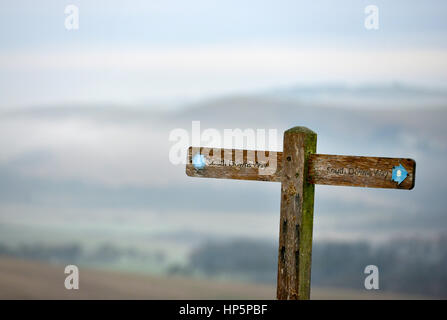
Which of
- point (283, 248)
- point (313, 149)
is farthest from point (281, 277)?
point (313, 149)

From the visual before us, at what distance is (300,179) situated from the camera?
7621 millimetres

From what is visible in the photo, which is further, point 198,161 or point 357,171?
point 198,161

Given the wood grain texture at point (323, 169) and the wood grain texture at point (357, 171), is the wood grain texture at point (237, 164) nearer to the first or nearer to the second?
the wood grain texture at point (323, 169)

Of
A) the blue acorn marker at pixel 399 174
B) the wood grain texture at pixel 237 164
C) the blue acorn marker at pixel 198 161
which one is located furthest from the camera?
the blue acorn marker at pixel 198 161

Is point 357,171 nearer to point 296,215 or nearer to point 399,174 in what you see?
point 399,174

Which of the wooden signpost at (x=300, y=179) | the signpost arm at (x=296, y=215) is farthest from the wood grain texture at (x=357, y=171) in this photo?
the signpost arm at (x=296, y=215)

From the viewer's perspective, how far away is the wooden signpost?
7.47 meters

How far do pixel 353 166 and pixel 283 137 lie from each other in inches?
33.9

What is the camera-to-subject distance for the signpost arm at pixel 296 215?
25.0 feet

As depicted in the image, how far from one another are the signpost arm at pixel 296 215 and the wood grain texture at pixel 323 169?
0.11 metres

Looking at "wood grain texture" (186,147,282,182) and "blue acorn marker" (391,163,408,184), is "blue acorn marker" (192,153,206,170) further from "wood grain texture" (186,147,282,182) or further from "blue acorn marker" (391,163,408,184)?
"blue acorn marker" (391,163,408,184)

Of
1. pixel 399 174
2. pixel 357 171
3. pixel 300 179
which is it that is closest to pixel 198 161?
pixel 300 179

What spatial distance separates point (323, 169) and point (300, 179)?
28 centimetres

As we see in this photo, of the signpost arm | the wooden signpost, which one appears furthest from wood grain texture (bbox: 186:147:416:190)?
the signpost arm
